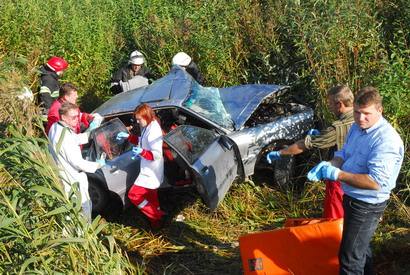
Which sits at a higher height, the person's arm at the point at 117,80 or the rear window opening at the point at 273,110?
the rear window opening at the point at 273,110

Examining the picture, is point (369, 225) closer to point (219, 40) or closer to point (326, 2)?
point (326, 2)

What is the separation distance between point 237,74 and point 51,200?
224 inches

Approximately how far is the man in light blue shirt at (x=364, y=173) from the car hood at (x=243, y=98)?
120 inches

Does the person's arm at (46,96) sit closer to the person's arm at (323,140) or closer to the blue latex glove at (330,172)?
the person's arm at (323,140)

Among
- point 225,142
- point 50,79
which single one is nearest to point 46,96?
point 50,79

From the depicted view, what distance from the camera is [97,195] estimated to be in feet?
20.3

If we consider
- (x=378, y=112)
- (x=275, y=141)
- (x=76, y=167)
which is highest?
(x=378, y=112)

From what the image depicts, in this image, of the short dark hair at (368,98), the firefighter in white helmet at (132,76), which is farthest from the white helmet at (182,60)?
the short dark hair at (368,98)

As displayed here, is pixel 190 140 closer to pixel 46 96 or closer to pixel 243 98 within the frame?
pixel 243 98

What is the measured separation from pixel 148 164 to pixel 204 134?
90 centimetres

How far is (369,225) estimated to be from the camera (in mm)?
3725

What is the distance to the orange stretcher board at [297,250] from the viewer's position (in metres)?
4.09

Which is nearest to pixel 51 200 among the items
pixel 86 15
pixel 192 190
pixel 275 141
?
pixel 192 190

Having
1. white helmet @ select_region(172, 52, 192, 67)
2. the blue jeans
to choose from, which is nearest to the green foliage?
the blue jeans
